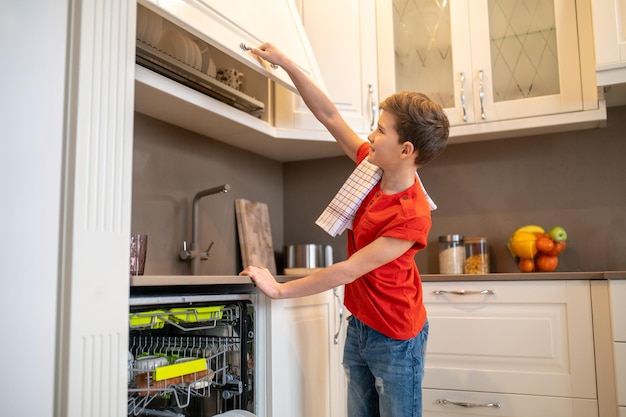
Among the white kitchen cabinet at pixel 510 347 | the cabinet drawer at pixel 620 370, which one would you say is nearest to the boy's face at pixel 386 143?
the white kitchen cabinet at pixel 510 347

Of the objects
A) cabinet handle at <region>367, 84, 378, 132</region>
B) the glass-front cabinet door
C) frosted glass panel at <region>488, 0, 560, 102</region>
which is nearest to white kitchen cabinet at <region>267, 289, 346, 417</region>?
cabinet handle at <region>367, 84, 378, 132</region>

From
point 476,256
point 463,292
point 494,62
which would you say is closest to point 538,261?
point 476,256

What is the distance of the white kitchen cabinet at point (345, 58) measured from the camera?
95.8 inches

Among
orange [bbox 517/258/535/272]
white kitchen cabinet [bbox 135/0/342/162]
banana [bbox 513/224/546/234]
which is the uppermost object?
white kitchen cabinet [bbox 135/0/342/162]

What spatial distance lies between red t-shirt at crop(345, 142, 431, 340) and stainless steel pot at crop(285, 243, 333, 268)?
3.16ft

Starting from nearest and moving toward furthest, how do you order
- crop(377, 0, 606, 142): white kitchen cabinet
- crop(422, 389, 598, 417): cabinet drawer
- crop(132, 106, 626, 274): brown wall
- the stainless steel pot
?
crop(422, 389, 598, 417): cabinet drawer → crop(132, 106, 626, 274): brown wall → crop(377, 0, 606, 142): white kitchen cabinet → the stainless steel pot

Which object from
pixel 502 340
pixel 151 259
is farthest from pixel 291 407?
pixel 502 340

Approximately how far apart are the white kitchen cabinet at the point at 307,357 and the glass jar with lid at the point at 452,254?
580 mm

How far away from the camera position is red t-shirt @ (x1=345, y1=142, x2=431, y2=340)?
1480 mm

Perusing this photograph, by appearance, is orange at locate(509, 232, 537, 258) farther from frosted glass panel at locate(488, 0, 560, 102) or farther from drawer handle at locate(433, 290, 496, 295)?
frosted glass panel at locate(488, 0, 560, 102)

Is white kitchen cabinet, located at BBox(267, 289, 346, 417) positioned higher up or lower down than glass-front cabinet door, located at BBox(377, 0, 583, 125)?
lower down

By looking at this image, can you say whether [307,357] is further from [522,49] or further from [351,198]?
[522,49]

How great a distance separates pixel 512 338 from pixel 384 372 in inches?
31.2

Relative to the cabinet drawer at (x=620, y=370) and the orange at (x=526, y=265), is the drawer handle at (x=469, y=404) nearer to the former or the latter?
the cabinet drawer at (x=620, y=370)
